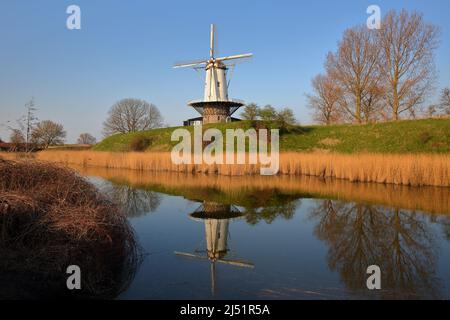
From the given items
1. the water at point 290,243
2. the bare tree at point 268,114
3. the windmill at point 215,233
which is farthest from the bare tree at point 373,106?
the windmill at point 215,233

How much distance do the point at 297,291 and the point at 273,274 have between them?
23.3 inches

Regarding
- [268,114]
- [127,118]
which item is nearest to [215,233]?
[268,114]

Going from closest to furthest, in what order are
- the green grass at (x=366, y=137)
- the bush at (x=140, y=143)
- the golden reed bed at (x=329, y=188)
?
the golden reed bed at (x=329, y=188)
the green grass at (x=366, y=137)
the bush at (x=140, y=143)

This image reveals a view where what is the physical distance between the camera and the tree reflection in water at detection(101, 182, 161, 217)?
8891 millimetres

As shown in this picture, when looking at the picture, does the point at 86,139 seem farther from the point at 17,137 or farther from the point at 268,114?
the point at 17,137

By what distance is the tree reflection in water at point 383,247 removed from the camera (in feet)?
14.2

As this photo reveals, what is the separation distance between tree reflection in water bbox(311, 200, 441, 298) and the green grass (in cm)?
1337

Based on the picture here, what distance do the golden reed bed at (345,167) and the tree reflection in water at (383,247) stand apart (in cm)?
472

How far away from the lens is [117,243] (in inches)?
186

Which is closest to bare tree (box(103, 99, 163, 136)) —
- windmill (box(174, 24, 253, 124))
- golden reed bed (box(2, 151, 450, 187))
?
windmill (box(174, 24, 253, 124))

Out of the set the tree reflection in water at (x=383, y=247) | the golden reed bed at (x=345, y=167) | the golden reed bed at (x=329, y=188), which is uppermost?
the golden reed bed at (x=345, y=167)

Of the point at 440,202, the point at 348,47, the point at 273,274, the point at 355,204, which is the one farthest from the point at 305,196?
the point at 348,47

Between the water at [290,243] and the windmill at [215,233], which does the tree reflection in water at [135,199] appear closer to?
the water at [290,243]

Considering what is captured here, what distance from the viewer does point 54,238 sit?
13.1 ft
